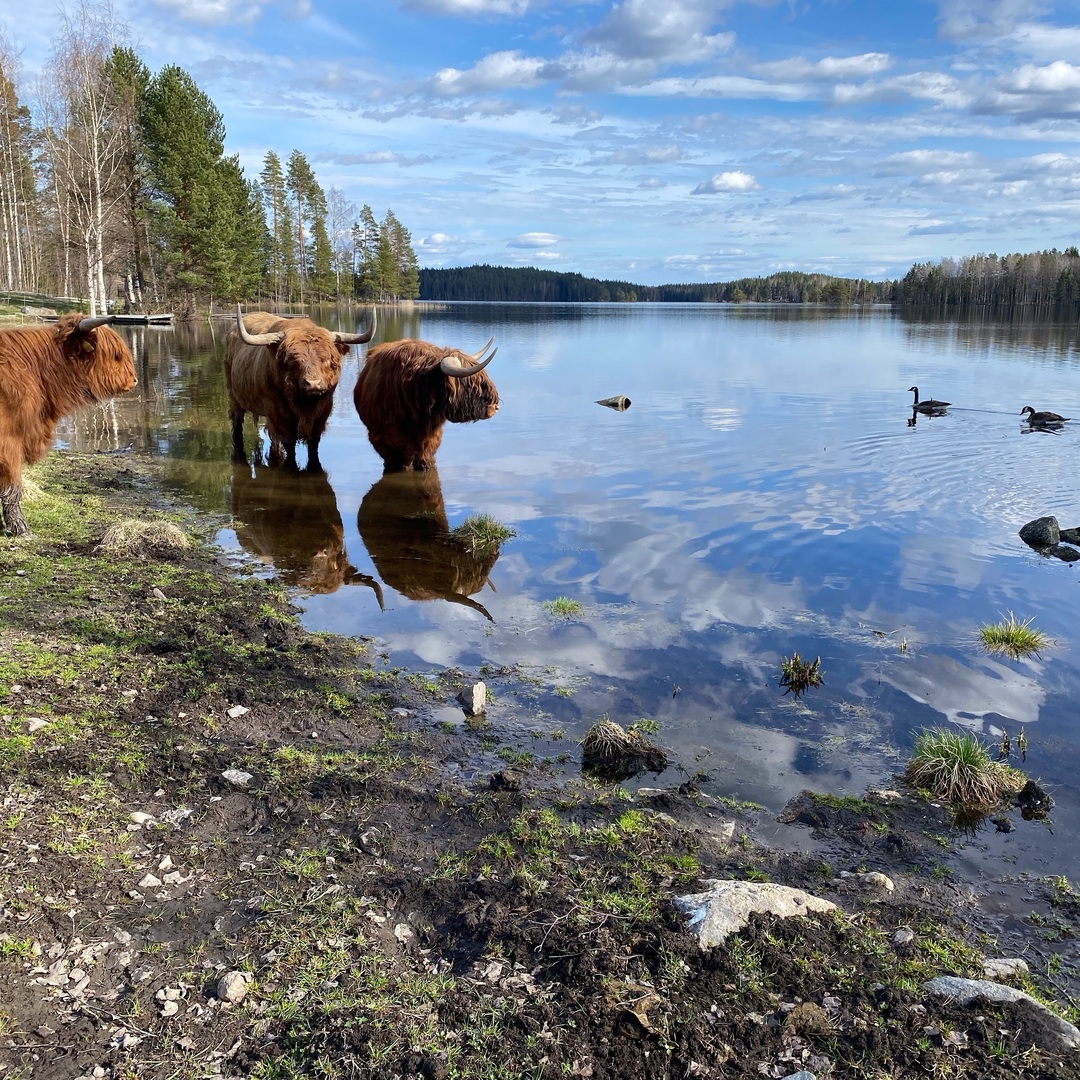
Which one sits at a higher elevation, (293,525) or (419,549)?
(293,525)

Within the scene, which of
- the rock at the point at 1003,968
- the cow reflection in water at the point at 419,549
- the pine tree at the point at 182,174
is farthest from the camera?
the pine tree at the point at 182,174

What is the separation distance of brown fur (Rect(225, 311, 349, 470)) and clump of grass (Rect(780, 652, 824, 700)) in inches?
272

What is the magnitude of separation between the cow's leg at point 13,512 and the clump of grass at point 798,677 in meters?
6.69

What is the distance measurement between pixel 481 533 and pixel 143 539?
3.43 meters

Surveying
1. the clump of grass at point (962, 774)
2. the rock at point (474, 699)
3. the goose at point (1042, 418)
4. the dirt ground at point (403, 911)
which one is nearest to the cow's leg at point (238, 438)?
the dirt ground at point (403, 911)

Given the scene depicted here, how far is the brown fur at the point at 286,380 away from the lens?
10328mm

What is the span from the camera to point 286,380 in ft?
34.4

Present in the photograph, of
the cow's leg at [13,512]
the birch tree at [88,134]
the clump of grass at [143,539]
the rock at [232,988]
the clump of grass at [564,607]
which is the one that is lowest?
the clump of grass at [564,607]

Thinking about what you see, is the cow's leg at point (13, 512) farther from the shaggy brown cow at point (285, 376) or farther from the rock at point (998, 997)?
the rock at point (998, 997)

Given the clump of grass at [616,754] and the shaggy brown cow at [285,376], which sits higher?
the shaggy brown cow at [285,376]

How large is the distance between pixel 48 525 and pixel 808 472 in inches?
444

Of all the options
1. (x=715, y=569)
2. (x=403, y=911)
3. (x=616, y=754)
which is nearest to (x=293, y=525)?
(x=715, y=569)

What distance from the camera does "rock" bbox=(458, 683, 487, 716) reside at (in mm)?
5129

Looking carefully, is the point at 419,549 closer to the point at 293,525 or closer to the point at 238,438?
the point at 293,525
